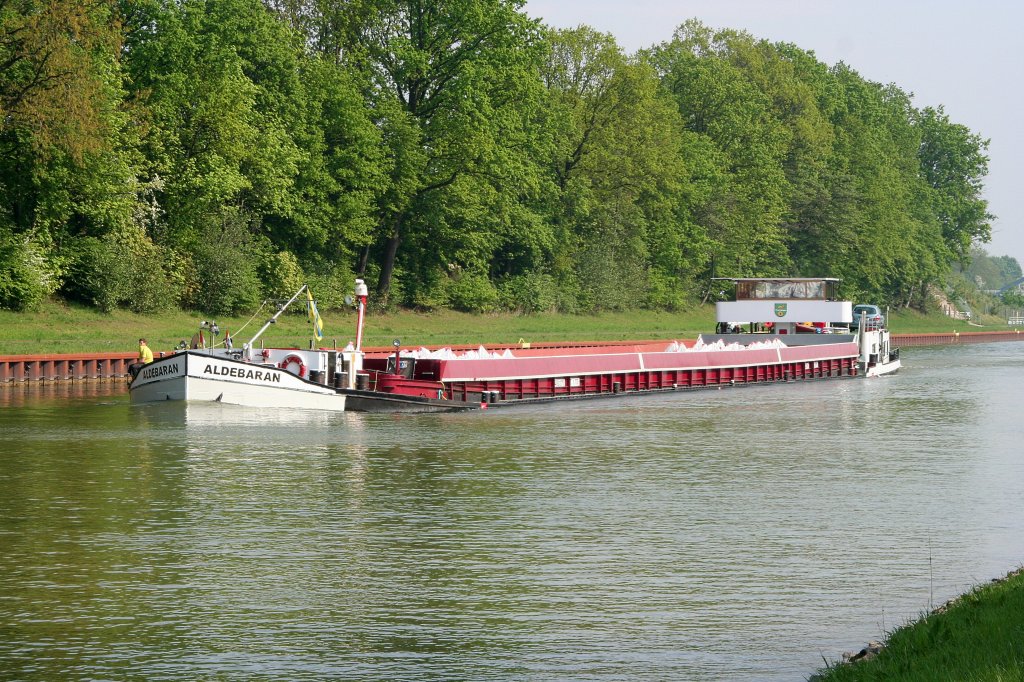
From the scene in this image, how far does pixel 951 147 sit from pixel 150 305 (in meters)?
111

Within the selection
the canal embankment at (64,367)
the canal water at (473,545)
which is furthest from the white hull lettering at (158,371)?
the canal embankment at (64,367)

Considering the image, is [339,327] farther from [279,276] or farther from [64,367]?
[64,367]

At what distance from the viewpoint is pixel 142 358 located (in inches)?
1900

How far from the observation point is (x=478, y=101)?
253 feet

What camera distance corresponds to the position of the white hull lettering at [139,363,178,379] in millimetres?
35969

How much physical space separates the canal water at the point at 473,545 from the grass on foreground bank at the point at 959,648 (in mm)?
838

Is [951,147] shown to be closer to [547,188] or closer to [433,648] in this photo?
[547,188]

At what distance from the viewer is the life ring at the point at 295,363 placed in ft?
126

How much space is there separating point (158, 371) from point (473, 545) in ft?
67.6

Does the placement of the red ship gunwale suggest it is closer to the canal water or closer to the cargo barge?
the cargo barge

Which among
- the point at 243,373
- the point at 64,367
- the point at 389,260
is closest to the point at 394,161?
the point at 389,260

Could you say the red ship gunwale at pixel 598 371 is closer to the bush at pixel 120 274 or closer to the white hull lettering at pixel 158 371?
the white hull lettering at pixel 158 371

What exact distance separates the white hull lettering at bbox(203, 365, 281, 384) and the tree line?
20945 mm

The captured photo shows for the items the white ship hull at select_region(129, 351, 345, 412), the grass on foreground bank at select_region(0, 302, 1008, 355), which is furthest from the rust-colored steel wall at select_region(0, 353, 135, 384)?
the white ship hull at select_region(129, 351, 345, 412)
